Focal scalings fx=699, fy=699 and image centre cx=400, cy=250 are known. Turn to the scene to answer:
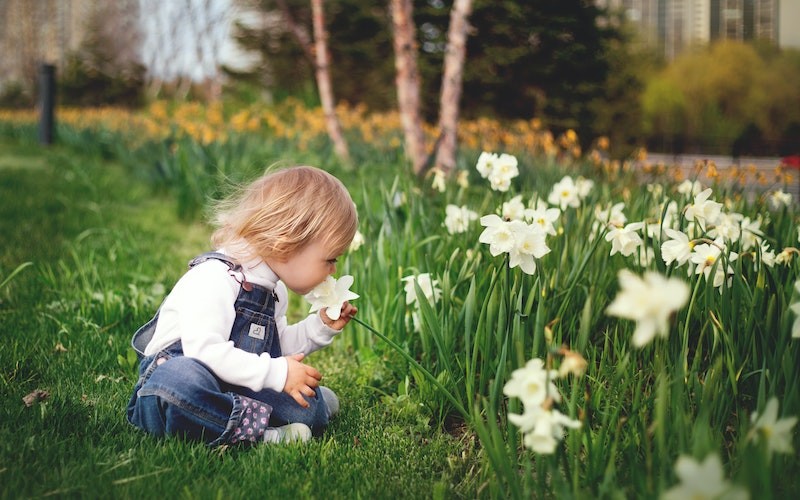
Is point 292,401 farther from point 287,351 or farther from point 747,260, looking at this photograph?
point 747,260

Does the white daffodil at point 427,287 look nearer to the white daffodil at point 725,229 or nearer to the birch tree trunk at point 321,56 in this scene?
the white daffodil at point 725,229

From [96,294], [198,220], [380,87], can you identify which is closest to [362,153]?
[198,220]

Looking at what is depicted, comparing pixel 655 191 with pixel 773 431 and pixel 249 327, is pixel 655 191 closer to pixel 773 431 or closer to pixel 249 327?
pixel 249 327

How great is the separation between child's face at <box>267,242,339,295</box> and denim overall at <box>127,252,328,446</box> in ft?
0.29

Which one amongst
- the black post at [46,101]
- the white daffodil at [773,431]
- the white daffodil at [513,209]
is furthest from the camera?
the black post at [46,101]

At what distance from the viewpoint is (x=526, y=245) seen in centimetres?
178

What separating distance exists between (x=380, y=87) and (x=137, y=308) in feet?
47.4

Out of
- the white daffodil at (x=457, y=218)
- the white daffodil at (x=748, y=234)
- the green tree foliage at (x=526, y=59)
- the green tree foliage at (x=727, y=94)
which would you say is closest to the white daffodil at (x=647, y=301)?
the white daffodil at (x=748, y=234)

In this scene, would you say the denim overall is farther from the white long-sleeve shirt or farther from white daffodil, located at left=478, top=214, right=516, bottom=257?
white daffodil, located at left=478, top=214, right=516, bottom=257

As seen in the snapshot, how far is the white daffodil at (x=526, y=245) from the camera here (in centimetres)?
176

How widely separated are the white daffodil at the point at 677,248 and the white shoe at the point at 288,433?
1.08m

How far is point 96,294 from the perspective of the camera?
2889mm

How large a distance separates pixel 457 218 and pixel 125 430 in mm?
1319

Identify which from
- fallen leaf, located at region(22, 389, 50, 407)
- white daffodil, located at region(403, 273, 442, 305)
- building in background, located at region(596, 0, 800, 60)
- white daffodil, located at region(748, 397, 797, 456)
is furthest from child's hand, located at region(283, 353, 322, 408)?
building in background, located at region(596, 0, 800, 60)
